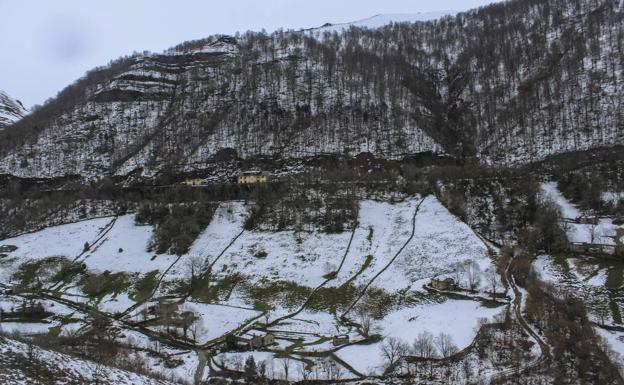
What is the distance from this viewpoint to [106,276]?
71000 millimetres

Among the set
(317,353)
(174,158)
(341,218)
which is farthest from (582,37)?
(317,353)

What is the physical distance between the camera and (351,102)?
456 feet

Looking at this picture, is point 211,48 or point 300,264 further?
point 211,48

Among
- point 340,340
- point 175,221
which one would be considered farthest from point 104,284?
point 340,340

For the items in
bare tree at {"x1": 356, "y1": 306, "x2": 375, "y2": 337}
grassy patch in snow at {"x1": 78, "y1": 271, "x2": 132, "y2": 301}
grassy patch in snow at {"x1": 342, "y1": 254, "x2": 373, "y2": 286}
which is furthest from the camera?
grassy patch in snow at {"x1": 78, "y1": 271, "x2": 132, "y2": 301}

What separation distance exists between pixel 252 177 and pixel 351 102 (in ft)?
165

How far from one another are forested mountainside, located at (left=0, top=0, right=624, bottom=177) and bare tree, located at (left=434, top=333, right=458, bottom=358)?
75314 mm

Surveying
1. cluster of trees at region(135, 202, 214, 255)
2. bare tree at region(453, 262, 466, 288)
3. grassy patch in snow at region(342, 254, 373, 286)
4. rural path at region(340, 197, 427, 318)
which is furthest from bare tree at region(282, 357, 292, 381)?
cluster of trees at region(135, 202, 214, 255)

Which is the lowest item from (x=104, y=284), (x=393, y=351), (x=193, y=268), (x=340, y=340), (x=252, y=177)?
(x=340, y=340)

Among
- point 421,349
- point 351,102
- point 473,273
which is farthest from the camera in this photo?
point 351,102

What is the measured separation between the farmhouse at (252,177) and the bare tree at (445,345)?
6617 cm

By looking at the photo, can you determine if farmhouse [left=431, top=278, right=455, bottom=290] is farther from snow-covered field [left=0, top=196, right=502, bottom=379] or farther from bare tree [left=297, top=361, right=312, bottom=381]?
bare tree [left=297, top=361, right=312, bottom=381]

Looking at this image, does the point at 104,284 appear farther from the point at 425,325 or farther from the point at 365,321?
the point at 425,325

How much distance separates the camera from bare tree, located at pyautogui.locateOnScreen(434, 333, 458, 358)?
4228 cm
